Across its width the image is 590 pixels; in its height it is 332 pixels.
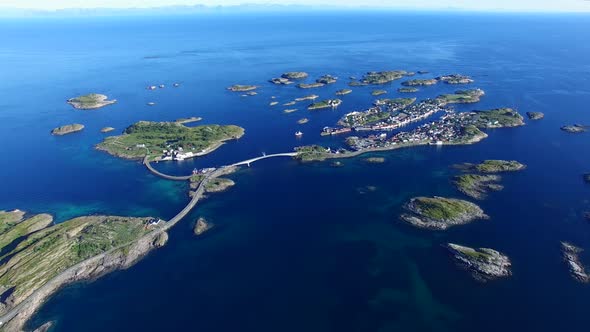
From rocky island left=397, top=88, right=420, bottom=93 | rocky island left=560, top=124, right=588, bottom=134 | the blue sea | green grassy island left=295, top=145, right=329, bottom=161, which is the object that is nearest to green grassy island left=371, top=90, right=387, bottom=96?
rocky island left=397, top=88, right=420, bottom=93

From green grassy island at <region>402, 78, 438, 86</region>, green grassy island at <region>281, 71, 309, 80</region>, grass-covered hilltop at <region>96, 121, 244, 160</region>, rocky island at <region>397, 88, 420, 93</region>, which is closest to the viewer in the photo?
grass-covered hilltop at <region>96, 121, 244, 160</region>

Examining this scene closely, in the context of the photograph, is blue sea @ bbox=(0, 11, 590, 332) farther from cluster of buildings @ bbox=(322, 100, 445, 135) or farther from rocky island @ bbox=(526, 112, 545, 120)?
cluster of buildings @ bbox=(322, 100, 445, 135)

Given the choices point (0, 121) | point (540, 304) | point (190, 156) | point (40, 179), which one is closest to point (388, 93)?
point (190, 156)

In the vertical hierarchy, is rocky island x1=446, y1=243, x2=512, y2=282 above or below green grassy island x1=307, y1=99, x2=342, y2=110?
above

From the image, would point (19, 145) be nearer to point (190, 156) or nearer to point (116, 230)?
point (190, 156)

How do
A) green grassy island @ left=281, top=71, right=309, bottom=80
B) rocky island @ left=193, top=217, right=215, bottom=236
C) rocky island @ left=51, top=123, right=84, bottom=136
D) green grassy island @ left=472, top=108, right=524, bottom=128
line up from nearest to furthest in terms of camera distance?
rocky island @ left=193, top=217, right=215, bottom=236
green grassy island @ left=472, top=108, right=524, bottom=128
rocky island @ left=51, top=123, right=84, bottom=136
green grassy island @ left=281, top=71, right=309, bottom=80

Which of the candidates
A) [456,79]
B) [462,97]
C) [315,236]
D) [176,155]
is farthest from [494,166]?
[456,79]
